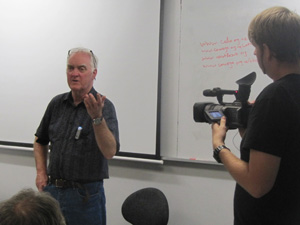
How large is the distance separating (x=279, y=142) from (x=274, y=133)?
3 cm

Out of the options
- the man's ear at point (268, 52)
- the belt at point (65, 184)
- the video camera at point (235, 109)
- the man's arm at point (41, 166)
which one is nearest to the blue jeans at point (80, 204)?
the belt at point (65, 184)

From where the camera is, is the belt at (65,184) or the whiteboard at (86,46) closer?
the belt at (65,184)

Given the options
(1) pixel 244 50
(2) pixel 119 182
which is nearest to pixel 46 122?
(2) pixel 119 182

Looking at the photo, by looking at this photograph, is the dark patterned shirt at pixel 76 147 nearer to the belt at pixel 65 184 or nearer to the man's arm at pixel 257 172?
the belt at pixel 65 184

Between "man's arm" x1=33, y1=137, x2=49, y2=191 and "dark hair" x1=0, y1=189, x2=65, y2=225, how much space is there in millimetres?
974

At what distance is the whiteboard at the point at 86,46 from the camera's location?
2.07m

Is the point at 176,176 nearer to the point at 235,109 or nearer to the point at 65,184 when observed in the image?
the point at 65,184

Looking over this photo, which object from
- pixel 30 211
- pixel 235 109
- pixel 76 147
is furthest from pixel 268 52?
pixel 76 147

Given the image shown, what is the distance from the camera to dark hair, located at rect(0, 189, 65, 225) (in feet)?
2.08

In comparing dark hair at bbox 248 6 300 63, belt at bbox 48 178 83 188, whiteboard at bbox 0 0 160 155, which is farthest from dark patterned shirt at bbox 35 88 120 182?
dark hair at bbox 248 6 300 63

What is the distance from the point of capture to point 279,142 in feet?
2.65

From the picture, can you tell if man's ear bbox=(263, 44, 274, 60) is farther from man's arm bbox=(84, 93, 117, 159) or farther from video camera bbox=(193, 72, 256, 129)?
man's arm bbox=(84, 93, 117, 159)

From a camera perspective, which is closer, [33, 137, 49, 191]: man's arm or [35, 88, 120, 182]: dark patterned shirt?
[35, 88, 120, 182]: dark patterned shirt

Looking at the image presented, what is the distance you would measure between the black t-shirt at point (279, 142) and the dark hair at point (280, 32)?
0.24 ft
